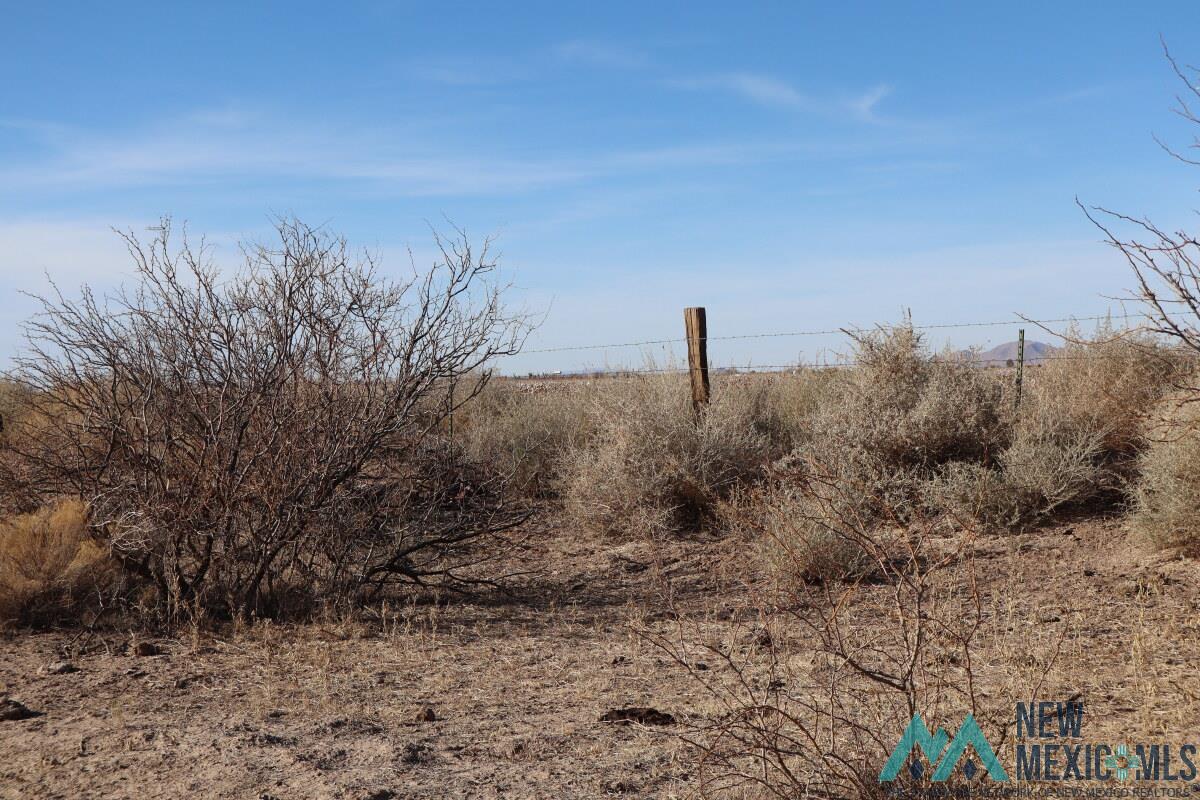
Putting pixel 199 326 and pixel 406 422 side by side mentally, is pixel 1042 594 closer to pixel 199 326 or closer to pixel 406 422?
pixel 406 422

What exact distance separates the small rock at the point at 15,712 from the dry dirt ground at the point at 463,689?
0.08 metres

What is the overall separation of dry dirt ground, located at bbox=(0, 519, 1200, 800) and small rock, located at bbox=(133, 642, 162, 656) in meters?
0.06

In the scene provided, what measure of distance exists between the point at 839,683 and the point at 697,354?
7772 mm

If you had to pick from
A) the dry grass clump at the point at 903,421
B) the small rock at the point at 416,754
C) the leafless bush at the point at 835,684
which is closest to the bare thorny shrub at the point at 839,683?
the leafless bush at the point at 835,684

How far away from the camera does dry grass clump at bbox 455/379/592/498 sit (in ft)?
44.2

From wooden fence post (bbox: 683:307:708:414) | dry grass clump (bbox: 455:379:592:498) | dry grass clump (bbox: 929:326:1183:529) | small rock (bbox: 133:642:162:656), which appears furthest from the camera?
dry grass clump (bbox: 455:379:592:498)

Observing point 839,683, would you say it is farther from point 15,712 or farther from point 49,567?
point 49,567

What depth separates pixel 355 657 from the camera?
6602mm

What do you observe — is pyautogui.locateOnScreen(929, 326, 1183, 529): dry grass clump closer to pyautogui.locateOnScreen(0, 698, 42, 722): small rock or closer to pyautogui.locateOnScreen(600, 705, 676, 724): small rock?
pyautogui.locateOnScreen(600, 705, 676, 724): small rock

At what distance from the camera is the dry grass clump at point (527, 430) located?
13.5 meters

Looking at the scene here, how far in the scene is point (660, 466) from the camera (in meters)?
11.4
